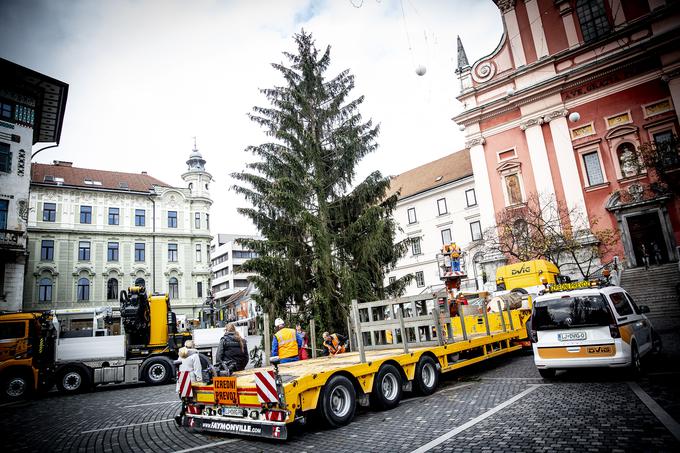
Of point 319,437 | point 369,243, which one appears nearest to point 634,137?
point 369,243

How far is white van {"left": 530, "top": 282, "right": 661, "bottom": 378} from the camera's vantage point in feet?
24.8

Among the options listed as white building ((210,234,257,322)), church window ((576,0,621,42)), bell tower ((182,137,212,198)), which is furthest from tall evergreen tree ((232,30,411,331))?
white building ((210,234,257,322))

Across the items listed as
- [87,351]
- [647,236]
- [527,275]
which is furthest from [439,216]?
[87,351]

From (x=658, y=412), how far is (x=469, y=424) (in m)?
2.56

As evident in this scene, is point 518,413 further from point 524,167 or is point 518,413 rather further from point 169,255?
point 169,255

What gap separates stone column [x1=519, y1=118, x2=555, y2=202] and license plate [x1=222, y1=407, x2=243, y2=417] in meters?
26.9

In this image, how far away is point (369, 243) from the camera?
1422 cm

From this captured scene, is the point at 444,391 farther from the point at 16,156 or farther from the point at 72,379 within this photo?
the point at 16,156

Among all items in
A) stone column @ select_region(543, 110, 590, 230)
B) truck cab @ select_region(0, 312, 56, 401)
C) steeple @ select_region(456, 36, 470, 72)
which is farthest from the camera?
steeple @ select_region(456, 36, 470, 72)

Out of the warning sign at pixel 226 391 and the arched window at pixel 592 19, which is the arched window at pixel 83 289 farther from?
the arched window at pixel 592 19

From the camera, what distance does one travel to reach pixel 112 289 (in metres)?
39.3

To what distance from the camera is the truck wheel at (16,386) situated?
13.0m

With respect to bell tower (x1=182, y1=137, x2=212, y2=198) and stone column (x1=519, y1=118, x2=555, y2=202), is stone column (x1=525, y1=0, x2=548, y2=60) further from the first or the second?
bell tower (x1=182, y1=137, x2=212, y2=198)

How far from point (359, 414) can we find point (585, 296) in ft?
16.9
